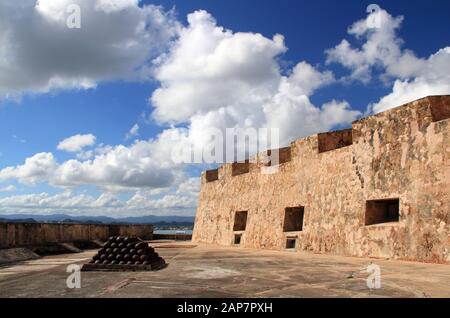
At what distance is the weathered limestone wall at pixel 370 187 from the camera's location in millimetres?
9211

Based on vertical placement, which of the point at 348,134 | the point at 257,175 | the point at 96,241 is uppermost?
the point at 348,134

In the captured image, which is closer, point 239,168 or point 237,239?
point 237,239

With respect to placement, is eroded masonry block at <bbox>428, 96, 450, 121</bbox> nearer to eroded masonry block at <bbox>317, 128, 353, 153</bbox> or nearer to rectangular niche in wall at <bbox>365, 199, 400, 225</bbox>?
rectangular niche in wall at <bbox>365, 199, 400, 225</bbox>

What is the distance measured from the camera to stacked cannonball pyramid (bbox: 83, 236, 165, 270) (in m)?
8.12

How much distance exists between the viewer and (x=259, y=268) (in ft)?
27.5

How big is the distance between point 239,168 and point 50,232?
345 inches

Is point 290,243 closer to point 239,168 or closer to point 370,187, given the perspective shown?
point 370,187

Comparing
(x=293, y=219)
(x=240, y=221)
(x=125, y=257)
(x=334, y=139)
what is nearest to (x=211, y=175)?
(x=240, y=221)

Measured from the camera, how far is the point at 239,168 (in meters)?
20.2

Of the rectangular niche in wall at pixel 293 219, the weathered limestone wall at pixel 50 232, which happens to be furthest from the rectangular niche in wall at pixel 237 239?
the weathered limestone wall at pixel 50 232

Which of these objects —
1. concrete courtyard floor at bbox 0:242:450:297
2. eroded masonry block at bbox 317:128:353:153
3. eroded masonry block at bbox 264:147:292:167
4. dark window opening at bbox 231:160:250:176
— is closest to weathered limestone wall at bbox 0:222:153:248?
concrete courtyard floor at bbox 0:242:450:297

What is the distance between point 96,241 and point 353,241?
38.3 feet
